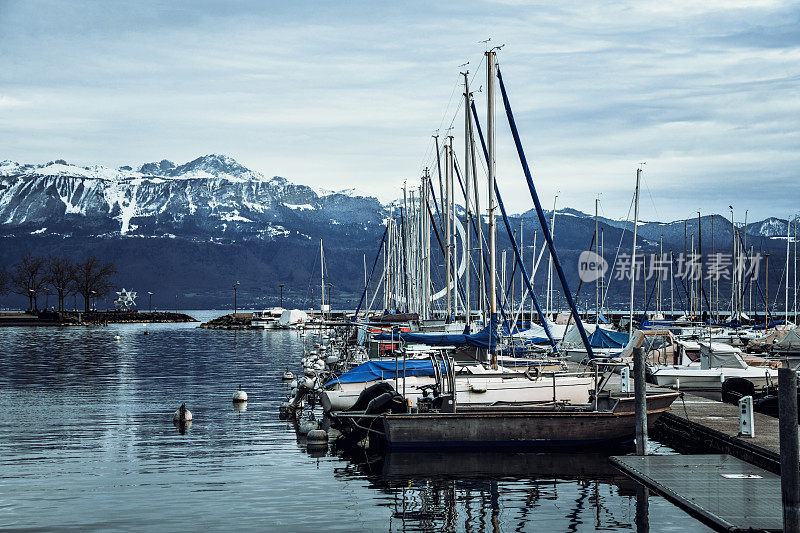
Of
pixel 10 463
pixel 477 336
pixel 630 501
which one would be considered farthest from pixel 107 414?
pixel 630 501

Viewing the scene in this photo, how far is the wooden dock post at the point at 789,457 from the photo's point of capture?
629 inches

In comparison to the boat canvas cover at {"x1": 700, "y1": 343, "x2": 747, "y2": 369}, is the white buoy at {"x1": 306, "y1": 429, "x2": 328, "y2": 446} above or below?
below

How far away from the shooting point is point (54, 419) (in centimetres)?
4034

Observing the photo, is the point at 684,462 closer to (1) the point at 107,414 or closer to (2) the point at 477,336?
(2) the point at 477,336

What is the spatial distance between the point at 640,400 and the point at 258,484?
10980 mm

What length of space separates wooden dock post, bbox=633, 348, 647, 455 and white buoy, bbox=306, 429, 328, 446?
1088cm

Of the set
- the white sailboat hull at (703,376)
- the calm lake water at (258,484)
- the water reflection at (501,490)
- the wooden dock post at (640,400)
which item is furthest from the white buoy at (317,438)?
the white sailboat hull at (703,376)

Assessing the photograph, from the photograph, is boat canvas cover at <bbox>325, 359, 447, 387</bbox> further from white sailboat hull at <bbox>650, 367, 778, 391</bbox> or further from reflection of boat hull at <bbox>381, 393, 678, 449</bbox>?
white sailboat hull at <bbox>650, 367, 778, 391</bbox>

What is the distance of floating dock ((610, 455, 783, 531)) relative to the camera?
18047 millimetres

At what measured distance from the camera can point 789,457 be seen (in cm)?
1599

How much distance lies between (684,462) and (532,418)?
16.6 ft

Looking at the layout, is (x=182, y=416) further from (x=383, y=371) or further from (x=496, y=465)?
(x=496, y=465)

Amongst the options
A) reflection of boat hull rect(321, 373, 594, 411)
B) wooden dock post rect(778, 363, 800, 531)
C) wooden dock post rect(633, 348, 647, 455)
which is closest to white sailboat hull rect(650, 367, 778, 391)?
reflection of boat hull rect(321, 373, 594, 411)

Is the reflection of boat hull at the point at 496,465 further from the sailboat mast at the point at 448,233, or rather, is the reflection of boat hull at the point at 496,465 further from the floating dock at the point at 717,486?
the sailboat mast at the point at 448,233
